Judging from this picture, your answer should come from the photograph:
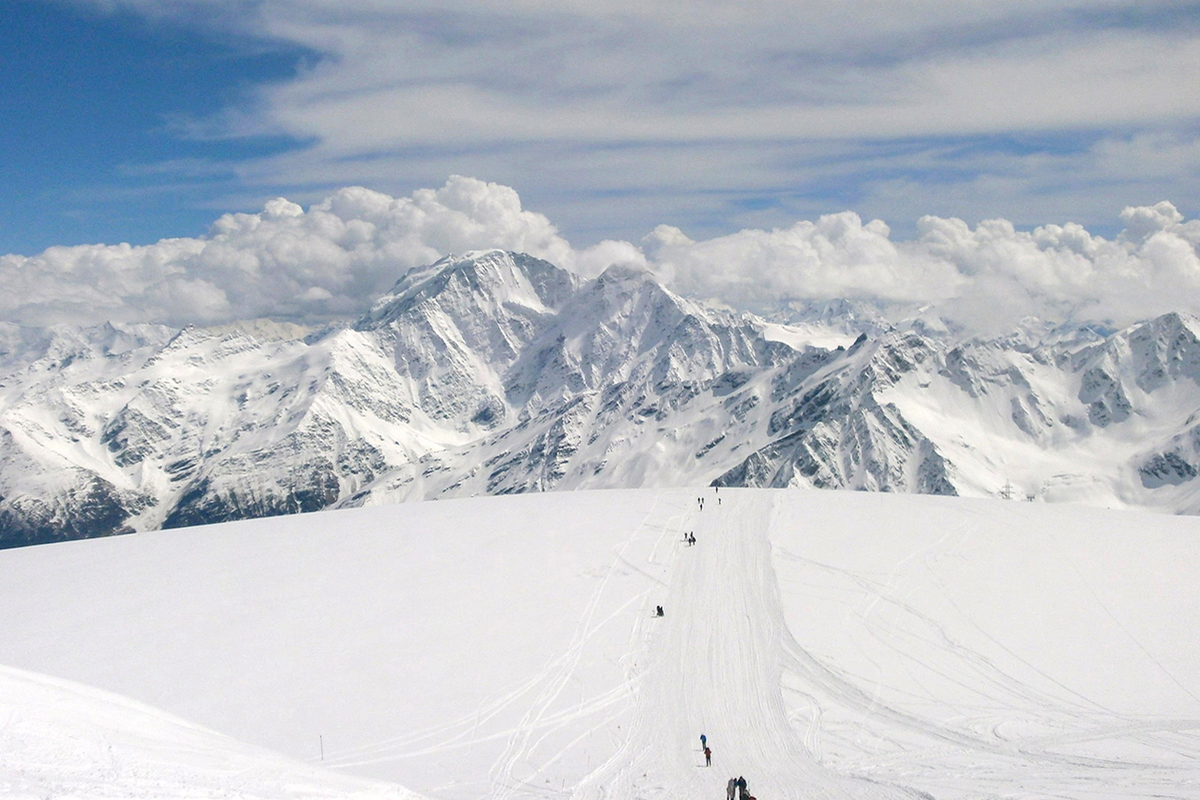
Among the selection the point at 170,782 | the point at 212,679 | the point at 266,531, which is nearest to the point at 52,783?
the point at 170,782

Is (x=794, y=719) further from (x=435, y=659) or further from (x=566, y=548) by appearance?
(x=566, y=548)

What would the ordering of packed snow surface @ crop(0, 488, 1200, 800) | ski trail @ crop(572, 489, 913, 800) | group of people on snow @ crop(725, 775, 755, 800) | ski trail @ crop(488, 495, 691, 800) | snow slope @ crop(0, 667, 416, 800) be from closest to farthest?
snow slope @ crop(0, 667, 416, 800)
group of people on snow @ crop(725, 775, 755, 800)
packed snow surface @ crop(0, 488, 1200, 800)
ski trail @ crop(572, 489, 913, 800)
ski trail @ crop(488, 495, 691, 800)

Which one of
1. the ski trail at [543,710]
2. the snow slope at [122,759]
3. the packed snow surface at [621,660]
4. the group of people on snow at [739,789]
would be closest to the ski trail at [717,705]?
the packed snow surface at [621,660]

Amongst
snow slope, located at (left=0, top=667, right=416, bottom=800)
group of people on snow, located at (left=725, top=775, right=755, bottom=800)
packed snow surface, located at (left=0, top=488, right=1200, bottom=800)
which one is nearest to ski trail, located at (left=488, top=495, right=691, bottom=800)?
packed snow surface, located at (left=0, top=488, right=1200, bottom=800)

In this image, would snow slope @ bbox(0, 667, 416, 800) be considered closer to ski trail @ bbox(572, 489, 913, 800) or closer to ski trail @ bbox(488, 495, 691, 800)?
ski trail @ bbox(488, 495, 691, 800)

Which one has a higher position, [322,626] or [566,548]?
[566,548]

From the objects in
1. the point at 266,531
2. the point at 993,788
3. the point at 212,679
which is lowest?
the point at 993,788
